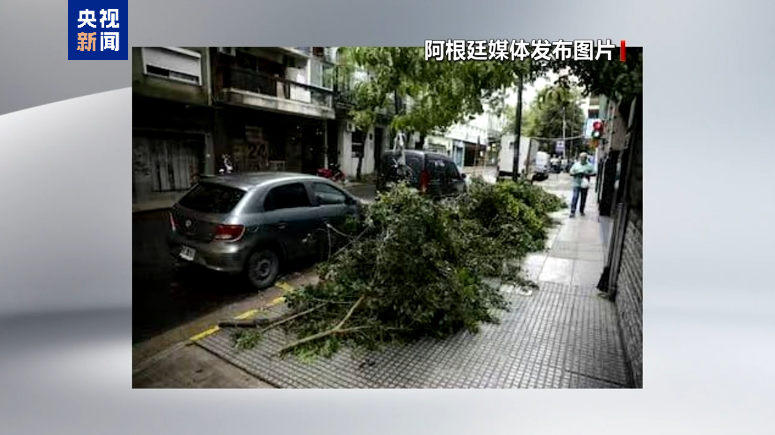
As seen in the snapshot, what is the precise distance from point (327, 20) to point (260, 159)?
83 cm

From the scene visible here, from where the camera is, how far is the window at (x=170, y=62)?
96.5 inches

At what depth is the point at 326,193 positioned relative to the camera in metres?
2.70

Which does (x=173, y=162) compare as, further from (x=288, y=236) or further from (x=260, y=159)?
(x=288, y=236)

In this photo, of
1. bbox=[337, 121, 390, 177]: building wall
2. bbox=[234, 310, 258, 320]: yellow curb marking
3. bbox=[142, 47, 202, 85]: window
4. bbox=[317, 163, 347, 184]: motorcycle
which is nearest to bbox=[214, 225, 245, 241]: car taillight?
bbox=[234, 310, 258, 320]: yellow curb marking

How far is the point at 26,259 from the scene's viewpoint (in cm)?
280

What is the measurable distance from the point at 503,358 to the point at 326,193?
134 centimetres

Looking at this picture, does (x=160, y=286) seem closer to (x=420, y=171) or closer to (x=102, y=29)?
(x=102, y=29)

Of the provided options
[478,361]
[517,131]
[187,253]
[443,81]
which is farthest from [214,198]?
[517,131]

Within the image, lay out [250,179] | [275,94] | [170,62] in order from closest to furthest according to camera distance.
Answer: [170,62]
[250,179]
[275,94]

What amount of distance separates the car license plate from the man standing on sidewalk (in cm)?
229

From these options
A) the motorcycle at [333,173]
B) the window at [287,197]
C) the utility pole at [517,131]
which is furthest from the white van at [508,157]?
the window at [287,197]

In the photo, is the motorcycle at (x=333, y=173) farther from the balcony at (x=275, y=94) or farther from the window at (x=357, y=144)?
the balcony at (x=275, y=94)

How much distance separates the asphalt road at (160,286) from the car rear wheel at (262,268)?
0.09 metres

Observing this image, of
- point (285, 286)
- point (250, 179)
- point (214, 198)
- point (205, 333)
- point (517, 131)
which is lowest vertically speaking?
point (205, 333)
